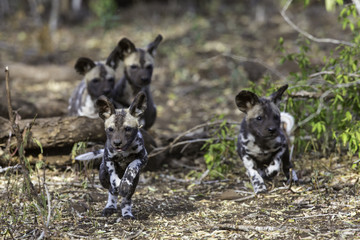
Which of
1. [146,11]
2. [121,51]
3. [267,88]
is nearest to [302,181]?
[267,88]

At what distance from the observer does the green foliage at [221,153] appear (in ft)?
19.0

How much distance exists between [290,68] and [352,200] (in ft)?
23.1

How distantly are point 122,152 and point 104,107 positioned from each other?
1.34 feet

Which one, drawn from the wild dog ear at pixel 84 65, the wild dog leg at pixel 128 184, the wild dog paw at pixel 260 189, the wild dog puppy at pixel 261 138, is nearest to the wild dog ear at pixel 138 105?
the wild dog leg at pixel 128 184

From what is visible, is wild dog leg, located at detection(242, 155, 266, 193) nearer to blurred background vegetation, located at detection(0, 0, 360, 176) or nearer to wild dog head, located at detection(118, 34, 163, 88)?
blurred background vegetation, located at detection(0, 0, 360, 176)

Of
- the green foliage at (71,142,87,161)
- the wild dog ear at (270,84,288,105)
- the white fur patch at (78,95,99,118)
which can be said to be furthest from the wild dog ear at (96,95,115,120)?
the white fur patch at (78,95,99,118)

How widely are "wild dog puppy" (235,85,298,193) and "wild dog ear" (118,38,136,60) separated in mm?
2337

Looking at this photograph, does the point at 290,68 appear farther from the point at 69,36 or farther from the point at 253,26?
the point at 69,36

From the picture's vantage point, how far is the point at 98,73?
267 inches

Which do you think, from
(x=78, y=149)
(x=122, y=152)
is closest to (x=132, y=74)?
(x=78, y=149)

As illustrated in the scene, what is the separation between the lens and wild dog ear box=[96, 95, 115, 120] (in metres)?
4.26

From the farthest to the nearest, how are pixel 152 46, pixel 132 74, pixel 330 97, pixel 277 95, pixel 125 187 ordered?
1. pixel 152 46
2. pixel 132 74
3. pixel 330 97
4. pixel 277 95
5. pixel 125 187

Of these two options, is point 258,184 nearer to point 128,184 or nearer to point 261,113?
point 261,113

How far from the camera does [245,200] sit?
487cm
